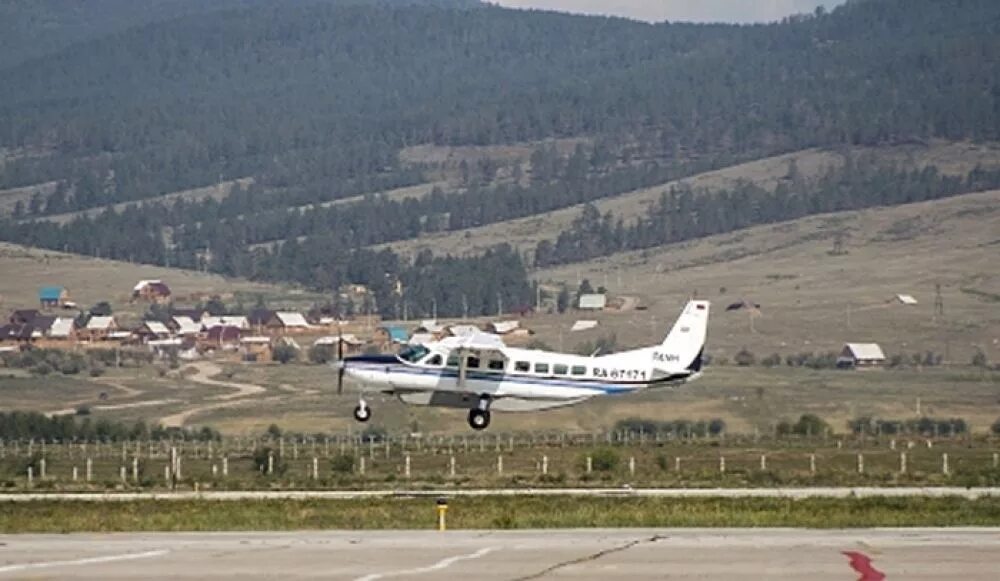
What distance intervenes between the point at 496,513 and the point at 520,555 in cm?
1014

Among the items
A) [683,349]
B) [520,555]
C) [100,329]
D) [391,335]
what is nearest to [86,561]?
[520,555]

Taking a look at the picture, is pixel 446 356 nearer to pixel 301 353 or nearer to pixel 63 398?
pixel 63 398

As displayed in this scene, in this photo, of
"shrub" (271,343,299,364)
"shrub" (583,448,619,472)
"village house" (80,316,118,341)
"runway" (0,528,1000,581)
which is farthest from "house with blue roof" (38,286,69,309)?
"runway" (0,528,1000,581)

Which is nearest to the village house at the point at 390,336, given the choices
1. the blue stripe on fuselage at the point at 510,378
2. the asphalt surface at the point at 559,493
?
the blue stripe on fuselage at the point at 510,378

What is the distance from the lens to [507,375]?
66000mm

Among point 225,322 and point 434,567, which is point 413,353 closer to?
point 434,567

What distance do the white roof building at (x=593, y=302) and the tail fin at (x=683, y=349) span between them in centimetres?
10951

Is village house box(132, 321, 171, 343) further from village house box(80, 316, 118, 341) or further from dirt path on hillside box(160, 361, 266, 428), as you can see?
dirt path on hillside box(160, 361, 266, 428)

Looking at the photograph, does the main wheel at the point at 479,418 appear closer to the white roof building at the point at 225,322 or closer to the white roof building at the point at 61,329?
the white roof building at the point at 61,329

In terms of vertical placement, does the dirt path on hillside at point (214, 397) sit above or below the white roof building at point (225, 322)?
below

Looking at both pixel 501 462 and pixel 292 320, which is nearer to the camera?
pixel 501 462

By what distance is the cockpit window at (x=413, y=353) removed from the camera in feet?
213

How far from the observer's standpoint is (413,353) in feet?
213

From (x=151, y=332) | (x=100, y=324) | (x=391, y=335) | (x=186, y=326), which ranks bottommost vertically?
(x=391, y=335)
